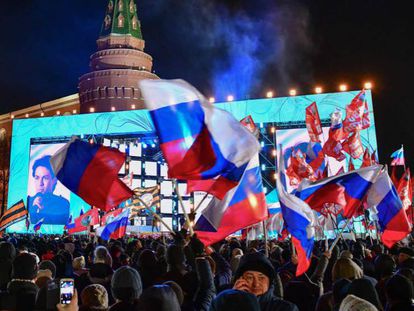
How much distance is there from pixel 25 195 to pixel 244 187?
33.6m

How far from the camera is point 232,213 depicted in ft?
21.8

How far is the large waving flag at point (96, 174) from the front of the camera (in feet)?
25.3

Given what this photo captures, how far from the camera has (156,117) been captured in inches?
234

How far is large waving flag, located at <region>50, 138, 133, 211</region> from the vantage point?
25.3ft

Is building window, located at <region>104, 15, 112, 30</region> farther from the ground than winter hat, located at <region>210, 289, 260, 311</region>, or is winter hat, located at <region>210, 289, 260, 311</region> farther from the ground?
building window, located at <region>104, 15, 112, 30</region>

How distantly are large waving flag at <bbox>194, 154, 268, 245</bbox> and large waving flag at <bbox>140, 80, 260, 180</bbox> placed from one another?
2.98 feet

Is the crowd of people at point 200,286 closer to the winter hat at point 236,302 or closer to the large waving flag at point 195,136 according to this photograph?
the winter hat at point 236,302

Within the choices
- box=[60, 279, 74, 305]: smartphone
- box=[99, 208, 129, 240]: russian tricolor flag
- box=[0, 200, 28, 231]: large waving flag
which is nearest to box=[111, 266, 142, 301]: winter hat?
box=[60, 279, 74, 305]: smartphone

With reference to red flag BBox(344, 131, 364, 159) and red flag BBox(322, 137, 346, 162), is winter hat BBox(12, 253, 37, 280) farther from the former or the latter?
red flag BBox(344, 131, 364, 159)

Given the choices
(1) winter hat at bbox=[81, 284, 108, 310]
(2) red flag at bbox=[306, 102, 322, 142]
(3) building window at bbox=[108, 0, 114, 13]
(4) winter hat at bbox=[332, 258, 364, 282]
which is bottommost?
(1) winter hat at bbox=[81, 284, 108, 310]

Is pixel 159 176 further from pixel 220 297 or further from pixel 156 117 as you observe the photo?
pixel 220 297

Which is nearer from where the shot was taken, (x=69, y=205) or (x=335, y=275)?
(x=335, y=275)

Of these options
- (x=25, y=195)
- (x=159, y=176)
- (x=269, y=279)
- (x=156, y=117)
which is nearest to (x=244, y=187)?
(x=156, y=117)

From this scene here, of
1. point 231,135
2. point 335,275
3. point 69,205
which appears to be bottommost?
point 335,275
